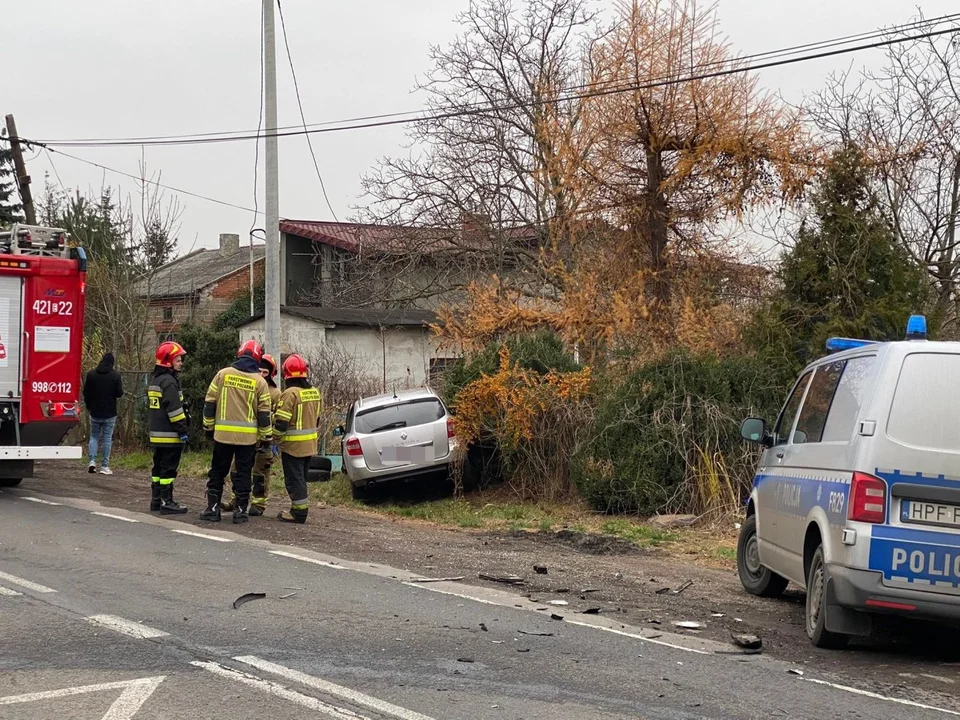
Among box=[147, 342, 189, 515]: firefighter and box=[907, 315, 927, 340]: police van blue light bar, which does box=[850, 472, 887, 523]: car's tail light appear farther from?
box=[147, 342, 189, 515]: firefighter

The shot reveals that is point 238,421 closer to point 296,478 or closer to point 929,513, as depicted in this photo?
point 296,478

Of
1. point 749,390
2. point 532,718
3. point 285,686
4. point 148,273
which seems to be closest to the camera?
point 532,718

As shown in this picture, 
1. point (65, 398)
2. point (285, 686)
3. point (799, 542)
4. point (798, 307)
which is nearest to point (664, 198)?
point (798, 307)

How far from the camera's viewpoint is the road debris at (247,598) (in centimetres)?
736

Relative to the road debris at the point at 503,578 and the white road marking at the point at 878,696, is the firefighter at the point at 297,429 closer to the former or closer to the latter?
the road debris at the point at 503,578

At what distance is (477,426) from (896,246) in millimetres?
5773

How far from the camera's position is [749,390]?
13.2 meters

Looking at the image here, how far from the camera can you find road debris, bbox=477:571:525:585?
8.52 m

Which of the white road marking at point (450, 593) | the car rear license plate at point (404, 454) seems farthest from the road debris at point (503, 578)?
the car rear license plate at point (404, 454)

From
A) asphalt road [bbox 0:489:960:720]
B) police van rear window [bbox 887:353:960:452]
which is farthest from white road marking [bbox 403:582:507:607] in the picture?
police van rear window [bbox 887:353:960:452]

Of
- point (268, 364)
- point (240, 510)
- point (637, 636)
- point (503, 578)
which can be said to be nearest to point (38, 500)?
point (240, 510)

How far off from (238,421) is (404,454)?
134 inches

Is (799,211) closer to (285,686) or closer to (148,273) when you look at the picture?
(285,686)

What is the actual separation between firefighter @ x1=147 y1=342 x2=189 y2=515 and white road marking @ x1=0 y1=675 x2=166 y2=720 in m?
6.69
